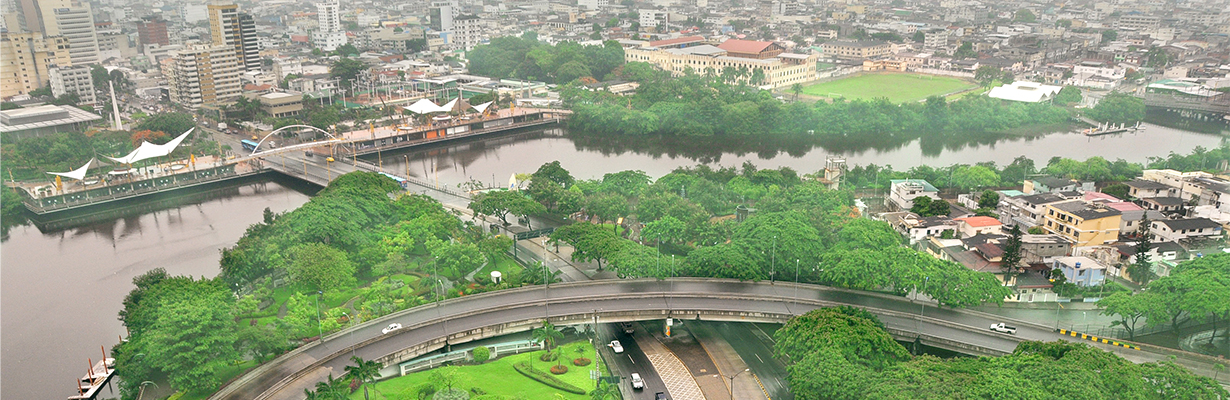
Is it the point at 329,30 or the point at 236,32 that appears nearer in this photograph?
the point at 236,32

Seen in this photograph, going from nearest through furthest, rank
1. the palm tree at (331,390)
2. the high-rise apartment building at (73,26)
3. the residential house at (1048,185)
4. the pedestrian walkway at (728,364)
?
1. the palm tree at (331,390)
2. the pedestrian walkway at (728,364)
3. the residential house at (1048,185)
4. the high-rise apartment building at (73,26)

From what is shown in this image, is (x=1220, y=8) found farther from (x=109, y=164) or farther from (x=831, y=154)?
(x=109, y=164)

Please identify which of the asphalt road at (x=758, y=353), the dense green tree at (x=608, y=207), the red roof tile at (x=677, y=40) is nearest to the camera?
the asphalt road at (x=758, y=353)

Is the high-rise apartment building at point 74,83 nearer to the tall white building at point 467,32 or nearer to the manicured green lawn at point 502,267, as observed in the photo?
the tall white building at point 467,32

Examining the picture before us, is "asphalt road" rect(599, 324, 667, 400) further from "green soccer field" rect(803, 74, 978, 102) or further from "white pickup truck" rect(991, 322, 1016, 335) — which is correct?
"green soccer field" rect(803, 74, 978, 102)

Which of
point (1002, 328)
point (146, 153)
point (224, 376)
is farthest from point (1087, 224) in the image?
point (146, 153)

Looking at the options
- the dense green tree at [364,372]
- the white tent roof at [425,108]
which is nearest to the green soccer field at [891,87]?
the white tent roof at [425,108]

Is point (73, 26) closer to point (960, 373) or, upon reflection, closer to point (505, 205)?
point (505, 205)
